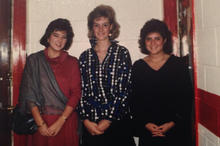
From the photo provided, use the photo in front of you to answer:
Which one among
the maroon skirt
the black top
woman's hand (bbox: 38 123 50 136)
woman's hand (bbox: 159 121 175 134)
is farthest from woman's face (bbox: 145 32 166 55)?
woman's hand (bbox: 38 123 50 136)

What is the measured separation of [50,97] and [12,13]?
0.82 meters

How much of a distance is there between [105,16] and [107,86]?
1.90 ft

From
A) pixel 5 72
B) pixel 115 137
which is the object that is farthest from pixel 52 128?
pixel 5 72

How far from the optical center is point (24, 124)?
180 cm

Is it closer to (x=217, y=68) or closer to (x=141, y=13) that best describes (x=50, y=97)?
(x=141, y=13)

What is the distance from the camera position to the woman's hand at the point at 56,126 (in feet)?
5.82

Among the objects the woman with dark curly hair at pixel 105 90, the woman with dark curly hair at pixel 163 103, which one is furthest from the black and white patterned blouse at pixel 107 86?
the woman with dark curly hair at pixel 163 103

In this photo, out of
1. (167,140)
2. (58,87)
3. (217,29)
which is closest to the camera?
(217,29)

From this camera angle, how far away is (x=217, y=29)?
1.34 m

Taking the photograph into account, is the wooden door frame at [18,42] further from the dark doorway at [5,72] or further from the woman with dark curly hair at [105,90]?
the woman with dark curly hair at [105,90]

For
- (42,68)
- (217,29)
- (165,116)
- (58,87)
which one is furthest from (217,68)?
(42,68)

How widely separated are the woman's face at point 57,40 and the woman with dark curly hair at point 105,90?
8.7 inches

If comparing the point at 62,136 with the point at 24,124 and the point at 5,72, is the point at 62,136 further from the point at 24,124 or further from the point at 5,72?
the point at 5,72

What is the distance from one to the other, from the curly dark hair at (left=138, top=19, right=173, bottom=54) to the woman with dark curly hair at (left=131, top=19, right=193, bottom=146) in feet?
0.40
